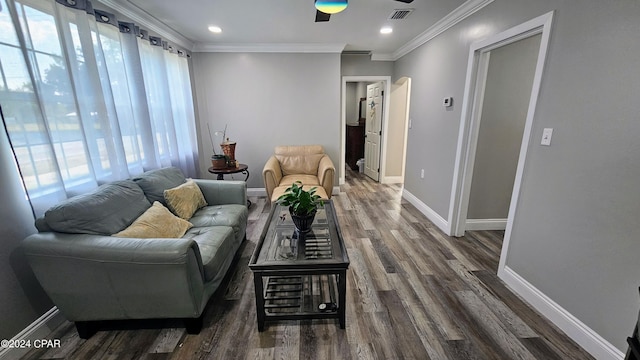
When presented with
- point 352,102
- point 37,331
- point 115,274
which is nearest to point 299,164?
point 115,274

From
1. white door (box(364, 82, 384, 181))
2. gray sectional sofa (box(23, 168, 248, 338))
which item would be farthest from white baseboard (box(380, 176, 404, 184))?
gray sectional sofa (box(23, 168, 248, 338))

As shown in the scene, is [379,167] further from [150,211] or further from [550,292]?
[150,211]

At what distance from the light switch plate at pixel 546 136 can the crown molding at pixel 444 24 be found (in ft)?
4.29

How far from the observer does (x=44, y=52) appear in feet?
5.47

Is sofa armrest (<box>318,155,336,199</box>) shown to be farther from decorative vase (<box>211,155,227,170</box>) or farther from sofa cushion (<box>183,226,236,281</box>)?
sofa cushion (<box>183,226,236,281</box>)

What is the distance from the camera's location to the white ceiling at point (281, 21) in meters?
2.40

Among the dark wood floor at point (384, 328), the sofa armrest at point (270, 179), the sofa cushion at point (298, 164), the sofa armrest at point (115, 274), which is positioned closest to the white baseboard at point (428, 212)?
the dark wood floor at point (384, 328)

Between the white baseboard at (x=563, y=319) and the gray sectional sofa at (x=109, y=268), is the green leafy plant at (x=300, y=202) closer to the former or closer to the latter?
the gray sectional sofa at (x=109, y=268)

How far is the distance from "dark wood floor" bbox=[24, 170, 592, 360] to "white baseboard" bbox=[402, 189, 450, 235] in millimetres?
566

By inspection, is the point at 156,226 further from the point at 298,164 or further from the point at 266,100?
the point at 266,100

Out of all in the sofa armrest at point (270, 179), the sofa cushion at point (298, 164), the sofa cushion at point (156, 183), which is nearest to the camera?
the sofa cushion at point (156, 183)

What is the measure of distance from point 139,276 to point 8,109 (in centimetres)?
125

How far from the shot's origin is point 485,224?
3.04 meters

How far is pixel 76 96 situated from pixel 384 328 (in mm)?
2815
